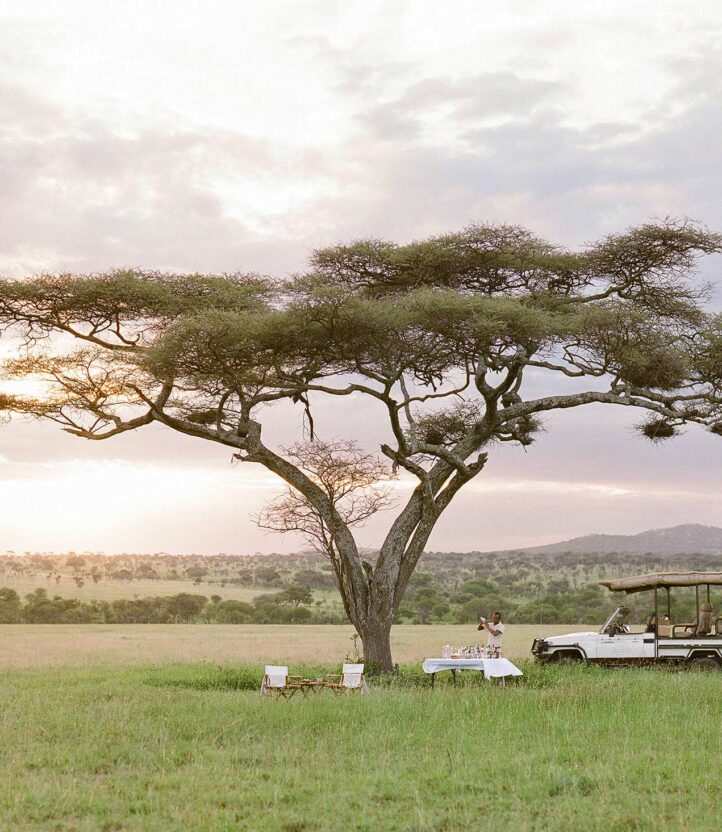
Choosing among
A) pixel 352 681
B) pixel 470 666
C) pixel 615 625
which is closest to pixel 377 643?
pixel 470 666

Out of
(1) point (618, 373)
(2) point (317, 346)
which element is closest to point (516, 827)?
(2) point (317, 346)

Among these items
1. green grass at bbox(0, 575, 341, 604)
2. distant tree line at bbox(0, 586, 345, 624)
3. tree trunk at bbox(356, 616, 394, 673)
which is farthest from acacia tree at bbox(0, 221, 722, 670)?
green grass at bbox(0, 575, 341, 604)

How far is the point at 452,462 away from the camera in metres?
22.0

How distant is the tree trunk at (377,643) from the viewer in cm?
2181

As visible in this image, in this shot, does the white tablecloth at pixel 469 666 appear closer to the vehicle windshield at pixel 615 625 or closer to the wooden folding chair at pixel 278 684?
the wooden folding chair at pixel 278 684

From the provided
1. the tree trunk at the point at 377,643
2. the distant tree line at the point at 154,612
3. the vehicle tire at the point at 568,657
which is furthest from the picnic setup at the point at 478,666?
the distant tree line at the point at 154,612

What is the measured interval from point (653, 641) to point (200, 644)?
742 inches

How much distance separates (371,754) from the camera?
40.8 feet

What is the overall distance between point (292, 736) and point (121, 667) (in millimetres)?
12911

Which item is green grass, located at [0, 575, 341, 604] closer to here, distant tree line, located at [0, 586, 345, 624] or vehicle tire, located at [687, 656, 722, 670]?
distant tree line, located at [0, 586, 345, 624]

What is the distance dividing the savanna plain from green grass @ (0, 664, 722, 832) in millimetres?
29

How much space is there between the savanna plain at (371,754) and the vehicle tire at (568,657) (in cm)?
130

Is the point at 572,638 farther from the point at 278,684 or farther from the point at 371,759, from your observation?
the point at 371,759

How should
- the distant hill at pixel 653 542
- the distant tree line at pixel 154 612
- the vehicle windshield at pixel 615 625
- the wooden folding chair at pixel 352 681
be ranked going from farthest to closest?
the distant hill at pixel 653 542 → the distant tree line at pixel 154 612 → the vehicle windshield at pixel 615 625 → the wooden folding chair at pixel 352 681
